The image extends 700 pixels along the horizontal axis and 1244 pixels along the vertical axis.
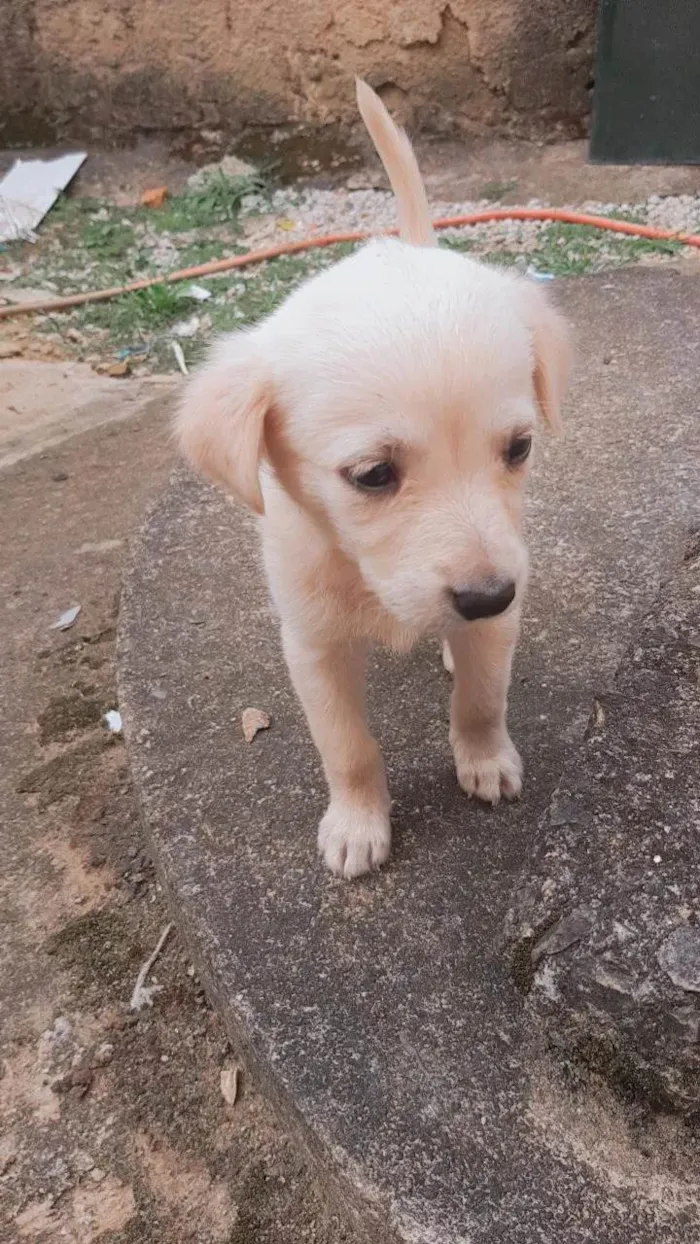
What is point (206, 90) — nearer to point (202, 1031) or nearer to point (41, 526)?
point (41, 526)

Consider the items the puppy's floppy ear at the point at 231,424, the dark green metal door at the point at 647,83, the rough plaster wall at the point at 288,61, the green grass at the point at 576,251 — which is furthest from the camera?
the rough plaster wall at the point at 288,61

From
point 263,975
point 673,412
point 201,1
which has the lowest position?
point 263,975

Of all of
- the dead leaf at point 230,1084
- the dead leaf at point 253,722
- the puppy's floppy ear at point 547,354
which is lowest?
the dead leaf at point 230,1084

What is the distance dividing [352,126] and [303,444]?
6.00m

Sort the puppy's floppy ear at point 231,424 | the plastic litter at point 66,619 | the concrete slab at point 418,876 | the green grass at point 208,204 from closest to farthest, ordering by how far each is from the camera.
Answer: the concrete slab at point 418,876 → the puppy's floppy ear at point 231,424 → the plastic litter at point 66,619 → the green grass at point 208,204

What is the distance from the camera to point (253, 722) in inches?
97.3

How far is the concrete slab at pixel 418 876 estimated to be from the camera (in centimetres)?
154

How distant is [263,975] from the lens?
6.23ft

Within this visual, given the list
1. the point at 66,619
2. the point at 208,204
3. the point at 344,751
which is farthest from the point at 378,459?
the point at 208,204

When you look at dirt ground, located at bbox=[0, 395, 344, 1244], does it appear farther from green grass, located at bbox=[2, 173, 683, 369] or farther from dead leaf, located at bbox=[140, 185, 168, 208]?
dead leaf, located at bbox=[140, 185, 168, 208]

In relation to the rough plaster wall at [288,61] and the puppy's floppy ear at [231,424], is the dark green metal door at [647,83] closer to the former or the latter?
the rough plaster wall at [288,61]

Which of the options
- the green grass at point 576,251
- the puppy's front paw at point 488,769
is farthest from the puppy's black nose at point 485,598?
the green grass at point 576,251

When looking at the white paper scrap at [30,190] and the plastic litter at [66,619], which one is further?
the white paper scrap at [30,190]

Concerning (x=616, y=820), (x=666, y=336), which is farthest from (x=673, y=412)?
(x=616, y=820)
